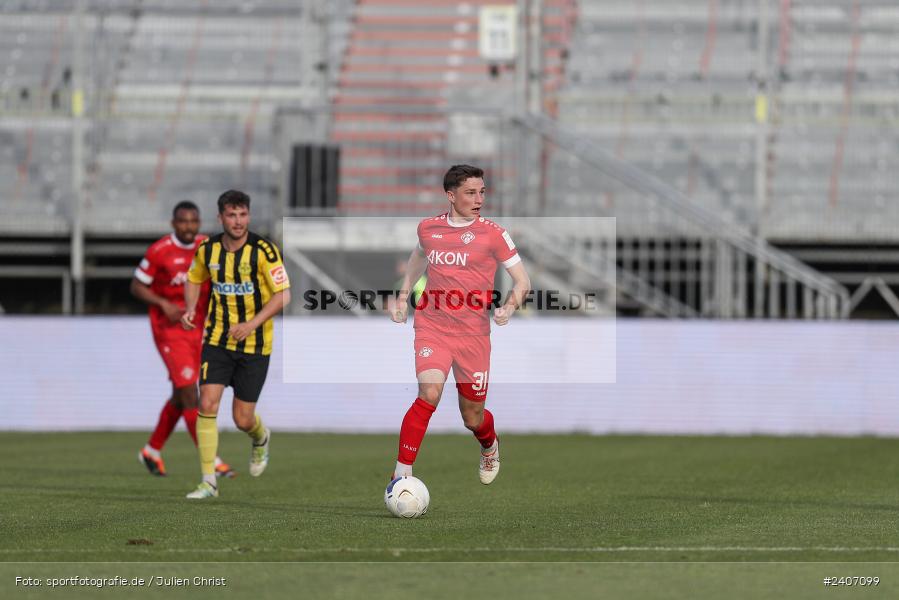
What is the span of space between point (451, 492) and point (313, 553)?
10.9ft

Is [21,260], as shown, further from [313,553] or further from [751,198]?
[313,553]

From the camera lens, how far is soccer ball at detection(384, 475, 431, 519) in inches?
307

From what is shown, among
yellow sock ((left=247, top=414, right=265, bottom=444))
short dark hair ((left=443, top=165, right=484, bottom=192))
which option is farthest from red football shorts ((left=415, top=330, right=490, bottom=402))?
yellow sock ((left=247, top=414, right=265, bottom=444))

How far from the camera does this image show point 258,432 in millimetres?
10250

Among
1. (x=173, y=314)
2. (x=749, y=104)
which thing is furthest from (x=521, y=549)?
(x=749, y=104)

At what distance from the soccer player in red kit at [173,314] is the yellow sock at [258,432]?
1285 millimetres

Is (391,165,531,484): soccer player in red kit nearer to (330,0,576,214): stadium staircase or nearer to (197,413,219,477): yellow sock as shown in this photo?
(197,413,219,477): yellow sock

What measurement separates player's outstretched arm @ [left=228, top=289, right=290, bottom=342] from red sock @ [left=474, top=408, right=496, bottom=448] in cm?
145

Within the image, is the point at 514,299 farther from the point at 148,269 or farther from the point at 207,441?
the point at 148,269

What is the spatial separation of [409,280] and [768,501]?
246 centimetres

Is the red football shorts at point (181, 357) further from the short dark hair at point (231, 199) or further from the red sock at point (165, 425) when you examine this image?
the short dark hair at point (231, 199)

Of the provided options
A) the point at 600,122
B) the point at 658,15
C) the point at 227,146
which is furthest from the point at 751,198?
the point at 227,146

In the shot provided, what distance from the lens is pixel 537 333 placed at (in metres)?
17.1

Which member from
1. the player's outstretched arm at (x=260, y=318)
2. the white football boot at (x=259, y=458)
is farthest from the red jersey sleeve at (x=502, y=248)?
the white football boot at (x=259, y=458)
